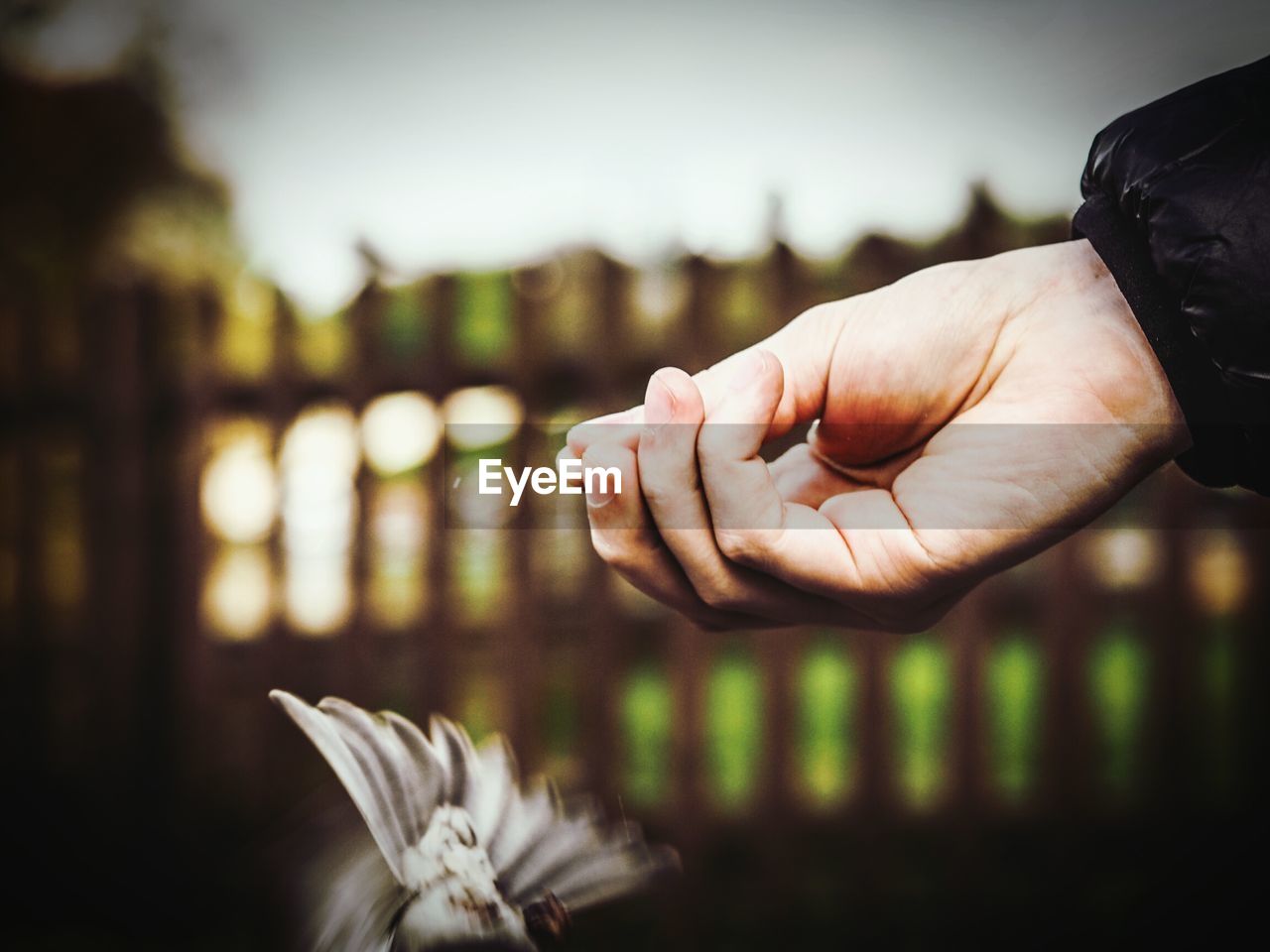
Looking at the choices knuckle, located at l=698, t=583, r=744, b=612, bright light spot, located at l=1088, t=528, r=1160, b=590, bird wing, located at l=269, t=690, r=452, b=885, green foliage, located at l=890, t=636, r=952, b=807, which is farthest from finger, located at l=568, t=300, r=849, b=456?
bright light spot, located at l=1088, t=528, r=1160, b=590

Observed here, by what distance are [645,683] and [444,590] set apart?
0.37 meters

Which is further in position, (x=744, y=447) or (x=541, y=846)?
(x=541, y=846)

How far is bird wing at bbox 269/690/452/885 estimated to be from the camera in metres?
0.57

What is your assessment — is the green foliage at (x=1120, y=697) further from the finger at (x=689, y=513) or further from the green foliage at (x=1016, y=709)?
the finger at (x=689, y=513)

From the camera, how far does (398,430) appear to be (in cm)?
117

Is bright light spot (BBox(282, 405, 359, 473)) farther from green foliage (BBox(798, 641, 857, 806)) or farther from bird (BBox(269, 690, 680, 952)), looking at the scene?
green foliage (BBox(798, 641, 857, 806))

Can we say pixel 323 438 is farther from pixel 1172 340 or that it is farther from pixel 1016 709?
pixel 1016 709

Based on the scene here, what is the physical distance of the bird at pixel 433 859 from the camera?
57cm

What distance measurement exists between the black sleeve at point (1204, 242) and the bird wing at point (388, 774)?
0.64 meters

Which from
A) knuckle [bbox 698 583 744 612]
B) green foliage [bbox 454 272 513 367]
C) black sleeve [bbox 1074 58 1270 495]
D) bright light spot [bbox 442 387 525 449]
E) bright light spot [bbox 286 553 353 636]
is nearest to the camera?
black sleeve [bbox 1074 58 1270 495]

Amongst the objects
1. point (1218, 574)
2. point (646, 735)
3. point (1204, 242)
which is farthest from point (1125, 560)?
point (1204, 242)

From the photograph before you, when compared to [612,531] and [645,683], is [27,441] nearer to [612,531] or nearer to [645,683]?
[645,683]

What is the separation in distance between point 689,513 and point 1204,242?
0.38 m

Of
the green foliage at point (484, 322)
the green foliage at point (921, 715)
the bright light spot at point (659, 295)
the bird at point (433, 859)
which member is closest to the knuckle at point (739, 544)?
the bird at point (433, 859)
